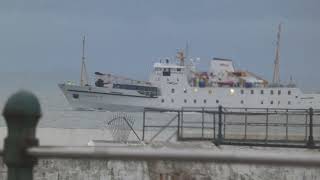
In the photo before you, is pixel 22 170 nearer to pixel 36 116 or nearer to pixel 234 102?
pixel 36 116

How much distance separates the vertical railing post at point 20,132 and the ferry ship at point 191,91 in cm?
8813

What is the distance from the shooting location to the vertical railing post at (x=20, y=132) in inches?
119

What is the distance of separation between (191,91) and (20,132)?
299 feet

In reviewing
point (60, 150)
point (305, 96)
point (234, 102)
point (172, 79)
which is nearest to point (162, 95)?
point (172, 79)

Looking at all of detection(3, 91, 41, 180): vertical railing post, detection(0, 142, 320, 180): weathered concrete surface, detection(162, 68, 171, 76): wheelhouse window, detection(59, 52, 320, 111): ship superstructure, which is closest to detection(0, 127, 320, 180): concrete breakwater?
detection(0, 142, 320, 180): weathered concrete surface

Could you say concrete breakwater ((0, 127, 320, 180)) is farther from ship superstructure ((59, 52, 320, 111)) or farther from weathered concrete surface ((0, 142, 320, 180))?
ship superstructure ((59, 52, 320, 111))

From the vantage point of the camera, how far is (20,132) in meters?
3.07

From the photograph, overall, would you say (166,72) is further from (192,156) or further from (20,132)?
(192,156)

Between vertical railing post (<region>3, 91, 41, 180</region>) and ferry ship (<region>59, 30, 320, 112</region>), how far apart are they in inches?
3470

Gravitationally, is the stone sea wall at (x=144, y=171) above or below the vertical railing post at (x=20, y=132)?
below

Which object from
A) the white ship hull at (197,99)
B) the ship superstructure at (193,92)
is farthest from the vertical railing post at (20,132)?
the white ship hull at (197,99)

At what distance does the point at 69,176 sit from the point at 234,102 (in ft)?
268

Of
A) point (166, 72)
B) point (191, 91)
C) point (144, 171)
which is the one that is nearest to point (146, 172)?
point (144, 171)

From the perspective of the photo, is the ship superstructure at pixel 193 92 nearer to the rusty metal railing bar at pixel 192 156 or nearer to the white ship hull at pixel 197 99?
the white ship hull at pixel 197 99
